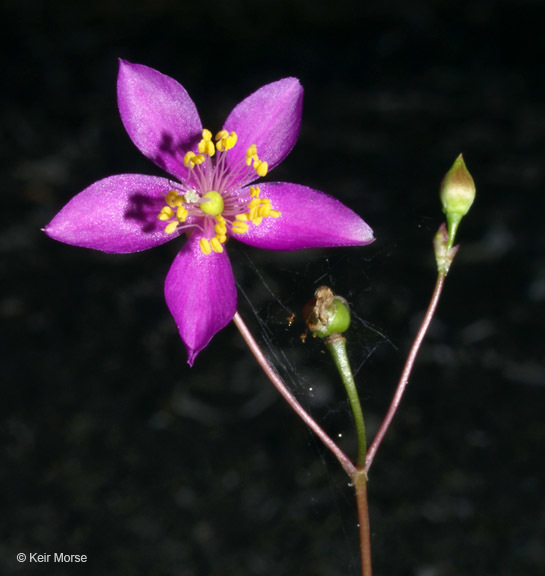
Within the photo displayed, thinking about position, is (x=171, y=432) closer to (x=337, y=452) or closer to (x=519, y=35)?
(x=337, y=452)

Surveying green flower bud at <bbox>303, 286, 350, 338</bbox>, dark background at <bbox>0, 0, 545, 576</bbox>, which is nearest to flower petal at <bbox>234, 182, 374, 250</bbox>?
green flower bud at <bbox>303, 286, 350, 338</bbox>

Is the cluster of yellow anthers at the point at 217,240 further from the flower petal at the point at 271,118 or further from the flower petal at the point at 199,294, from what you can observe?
the flower petal at the point at 271,118

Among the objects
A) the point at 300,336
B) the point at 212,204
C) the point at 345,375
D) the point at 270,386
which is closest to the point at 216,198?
the point at 212,204

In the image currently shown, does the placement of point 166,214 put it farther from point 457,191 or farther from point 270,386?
point 270,386

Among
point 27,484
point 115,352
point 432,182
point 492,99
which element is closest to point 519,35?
point 492,99

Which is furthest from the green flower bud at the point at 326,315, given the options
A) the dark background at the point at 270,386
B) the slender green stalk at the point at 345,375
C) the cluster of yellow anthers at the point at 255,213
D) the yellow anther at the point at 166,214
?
the dark background at the point at 270,386

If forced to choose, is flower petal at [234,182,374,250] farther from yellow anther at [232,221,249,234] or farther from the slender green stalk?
the slender green stalk

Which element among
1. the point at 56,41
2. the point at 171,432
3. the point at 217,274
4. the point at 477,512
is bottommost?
the point at 477,512
